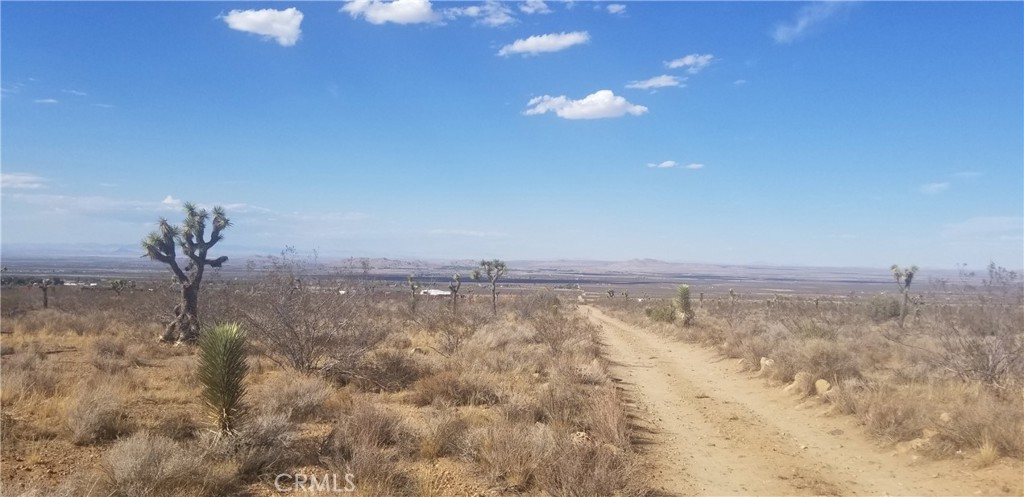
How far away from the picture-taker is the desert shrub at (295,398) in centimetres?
980

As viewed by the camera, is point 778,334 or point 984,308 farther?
point 778,334

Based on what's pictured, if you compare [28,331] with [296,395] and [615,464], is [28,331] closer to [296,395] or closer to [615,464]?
[296,395]

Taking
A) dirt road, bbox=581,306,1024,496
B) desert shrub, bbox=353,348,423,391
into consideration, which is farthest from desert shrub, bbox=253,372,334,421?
dirt road, bbox=581,306,1024,496

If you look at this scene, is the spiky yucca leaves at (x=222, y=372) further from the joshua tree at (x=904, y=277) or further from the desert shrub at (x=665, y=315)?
the joshua tree at (x=904, y=277)

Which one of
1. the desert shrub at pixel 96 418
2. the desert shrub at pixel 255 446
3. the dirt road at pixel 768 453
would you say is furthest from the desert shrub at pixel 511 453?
the desert shrub at pixel 96 418

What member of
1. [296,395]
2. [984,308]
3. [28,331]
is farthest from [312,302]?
[28,331]

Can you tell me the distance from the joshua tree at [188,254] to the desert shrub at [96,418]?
498 inches

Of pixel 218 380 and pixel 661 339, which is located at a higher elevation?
pixel 218 380

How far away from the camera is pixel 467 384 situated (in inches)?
481

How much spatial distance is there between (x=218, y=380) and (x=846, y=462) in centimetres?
844

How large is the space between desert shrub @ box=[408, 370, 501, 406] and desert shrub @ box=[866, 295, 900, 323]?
98.7 feet

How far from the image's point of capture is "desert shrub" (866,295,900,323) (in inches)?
1378

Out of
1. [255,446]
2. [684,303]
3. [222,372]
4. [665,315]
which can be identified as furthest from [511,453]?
[665,315]

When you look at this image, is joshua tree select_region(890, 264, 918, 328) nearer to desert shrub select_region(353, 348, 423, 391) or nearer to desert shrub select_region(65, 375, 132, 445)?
desert shrub select_region(353, 348, 423, 391)
